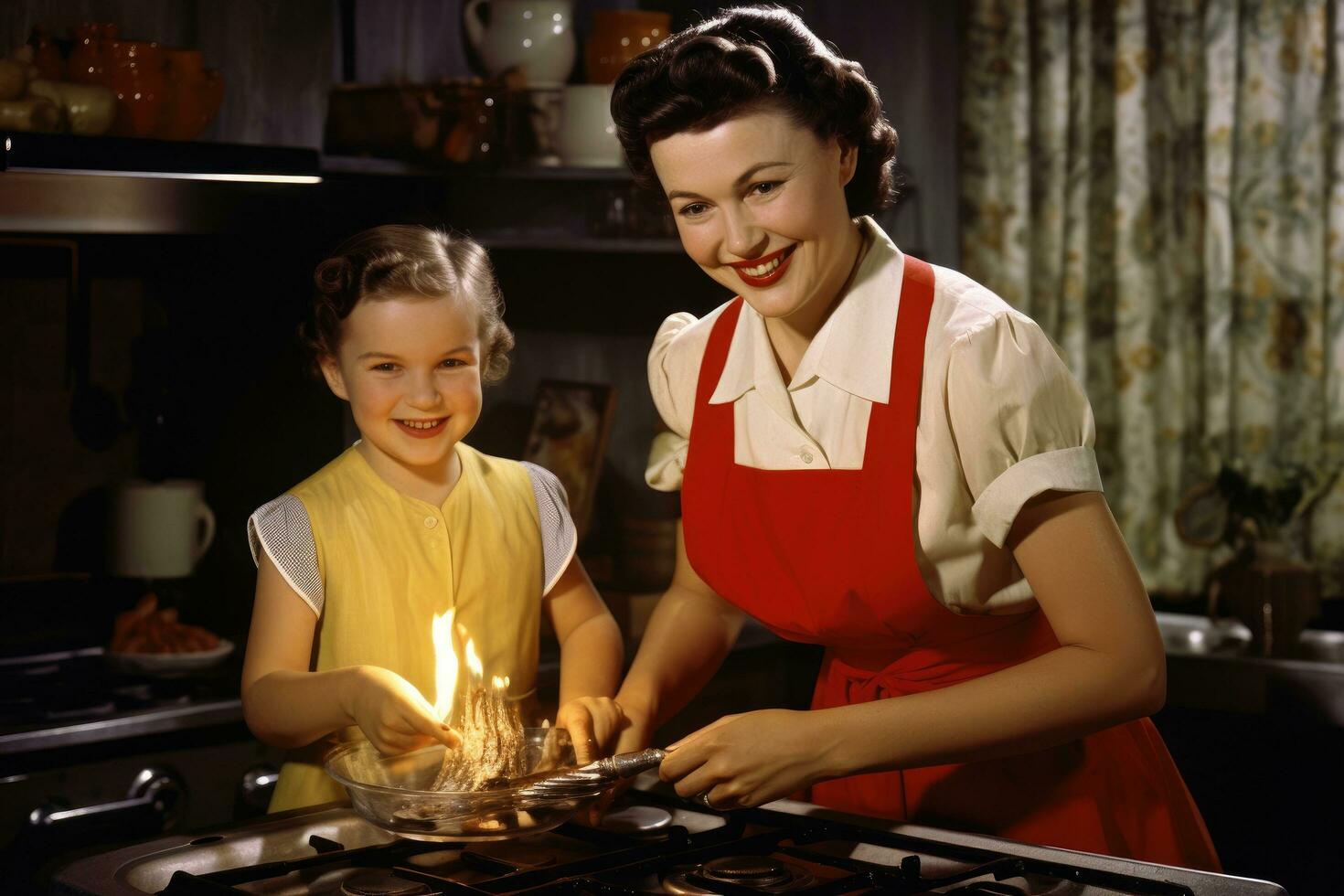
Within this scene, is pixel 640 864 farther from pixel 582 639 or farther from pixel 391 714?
pixel 582 639

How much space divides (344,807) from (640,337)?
67.2 inches

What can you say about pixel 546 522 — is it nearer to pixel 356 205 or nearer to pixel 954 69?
pixel 356 205

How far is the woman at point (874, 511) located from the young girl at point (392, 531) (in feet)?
0.56

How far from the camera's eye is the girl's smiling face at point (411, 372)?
148 centimetres

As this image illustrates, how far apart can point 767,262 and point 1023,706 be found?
44 centimetres

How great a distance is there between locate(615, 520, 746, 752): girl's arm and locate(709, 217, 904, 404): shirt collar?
194 mm

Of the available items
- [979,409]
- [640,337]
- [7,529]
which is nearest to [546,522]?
[979,409]

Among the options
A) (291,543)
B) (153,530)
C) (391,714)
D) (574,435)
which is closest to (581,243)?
(574,435)

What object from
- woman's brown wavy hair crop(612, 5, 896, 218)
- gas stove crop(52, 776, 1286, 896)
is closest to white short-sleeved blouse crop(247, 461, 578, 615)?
gas stove crop(52, 776, 1286, 896)

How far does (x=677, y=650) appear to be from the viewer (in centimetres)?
155

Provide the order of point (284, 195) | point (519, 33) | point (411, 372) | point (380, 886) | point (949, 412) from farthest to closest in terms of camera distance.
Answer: point (519, 33), point (284, 195), point (411, 372), point (949, 412), point (380, 886)

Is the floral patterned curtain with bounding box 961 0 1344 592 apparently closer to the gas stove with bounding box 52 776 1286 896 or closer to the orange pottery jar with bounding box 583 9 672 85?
the orange pottery jar with bounding box 583 9 672 85

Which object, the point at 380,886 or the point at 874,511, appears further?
the point at 874,511

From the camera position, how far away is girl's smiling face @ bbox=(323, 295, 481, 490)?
1.48 metres
